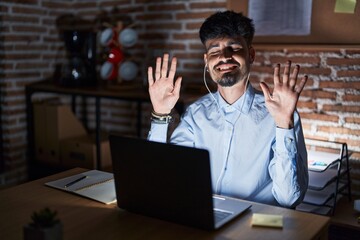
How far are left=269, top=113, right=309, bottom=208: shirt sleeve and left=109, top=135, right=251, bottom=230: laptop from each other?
0.27 meters

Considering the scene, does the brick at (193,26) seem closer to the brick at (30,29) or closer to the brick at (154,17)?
the brick at (154,17)

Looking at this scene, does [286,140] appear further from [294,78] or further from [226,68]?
[226,68]

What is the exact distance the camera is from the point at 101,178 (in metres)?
1.67

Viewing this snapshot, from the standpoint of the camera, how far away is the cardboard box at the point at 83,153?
9.78 feet

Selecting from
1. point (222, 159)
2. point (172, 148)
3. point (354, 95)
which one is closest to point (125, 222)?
point (172, 148)

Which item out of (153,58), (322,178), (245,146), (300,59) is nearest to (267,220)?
(245,146)

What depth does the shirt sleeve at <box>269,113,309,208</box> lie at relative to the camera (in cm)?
154

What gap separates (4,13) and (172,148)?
237 cm

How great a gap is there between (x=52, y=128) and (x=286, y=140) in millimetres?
2024

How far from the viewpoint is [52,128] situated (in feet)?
10.3

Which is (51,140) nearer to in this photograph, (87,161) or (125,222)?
(87,161)

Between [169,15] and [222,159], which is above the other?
[169,15]

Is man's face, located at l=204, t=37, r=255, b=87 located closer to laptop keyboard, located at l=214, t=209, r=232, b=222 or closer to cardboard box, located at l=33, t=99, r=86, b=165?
laptop keyboard, located at l=214, t=209, r=232, b=222

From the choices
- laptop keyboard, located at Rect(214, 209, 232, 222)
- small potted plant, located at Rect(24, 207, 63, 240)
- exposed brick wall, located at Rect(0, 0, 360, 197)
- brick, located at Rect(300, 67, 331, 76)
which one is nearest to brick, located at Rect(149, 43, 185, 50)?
exposed brick wall, located at Rect(0, 0, 360, 197)
